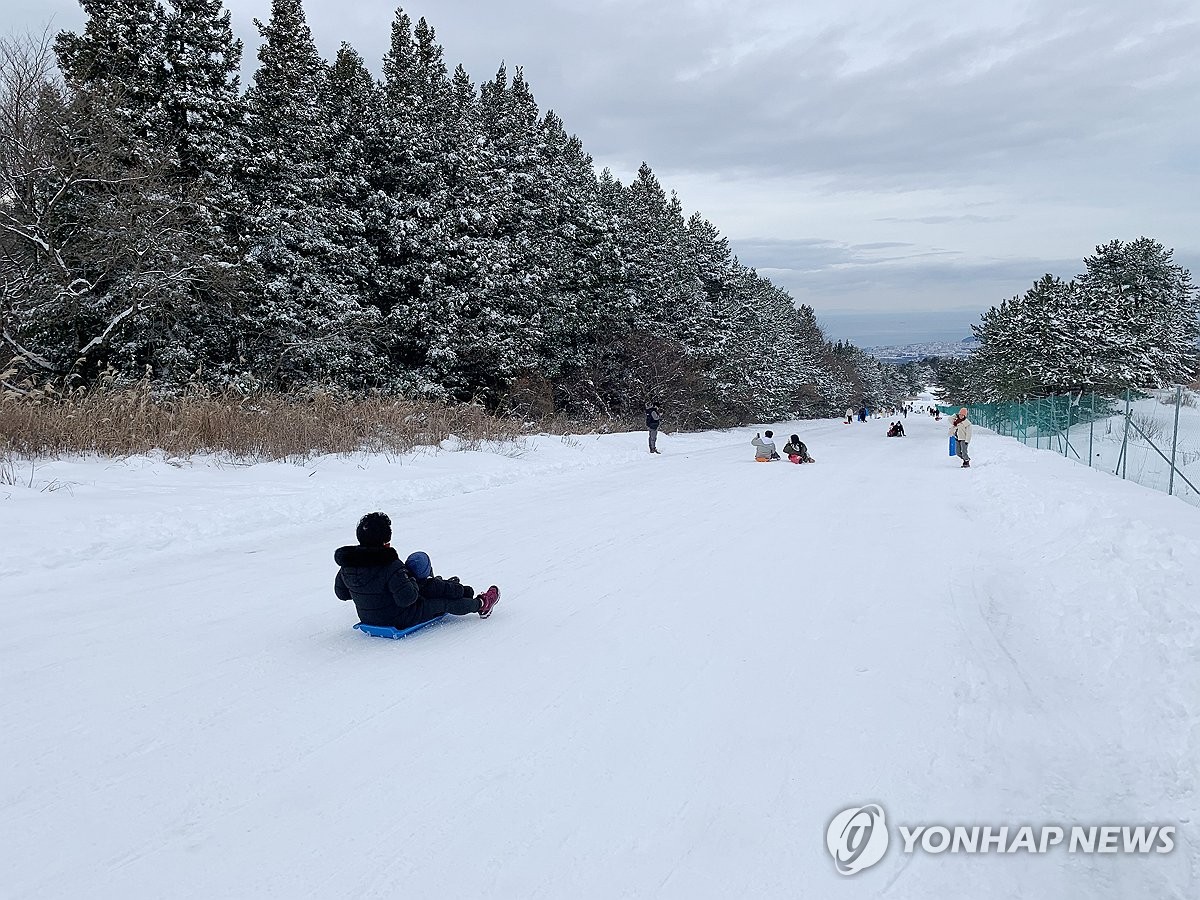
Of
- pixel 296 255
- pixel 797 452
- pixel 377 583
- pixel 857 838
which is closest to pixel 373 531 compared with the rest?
pixel 377 583

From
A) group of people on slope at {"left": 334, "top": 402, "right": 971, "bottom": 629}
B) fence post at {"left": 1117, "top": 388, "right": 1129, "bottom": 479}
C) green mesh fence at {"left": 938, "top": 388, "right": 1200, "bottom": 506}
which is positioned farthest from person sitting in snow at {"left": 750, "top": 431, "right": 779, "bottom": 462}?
group of people on slope at {"left": 334, "top": 402, "right": 971, "bottom": 629}

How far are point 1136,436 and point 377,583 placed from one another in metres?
15.7

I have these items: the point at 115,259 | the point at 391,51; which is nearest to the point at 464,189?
the point at 391,51

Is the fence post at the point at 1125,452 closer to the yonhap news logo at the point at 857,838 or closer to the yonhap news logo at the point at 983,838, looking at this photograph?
the yonhap news logo at the point at 983,838

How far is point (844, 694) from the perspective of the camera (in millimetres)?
4047

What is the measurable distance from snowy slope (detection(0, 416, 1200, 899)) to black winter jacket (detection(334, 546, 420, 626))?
224 mm

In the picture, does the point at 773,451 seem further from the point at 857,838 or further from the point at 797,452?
the point at 857,838

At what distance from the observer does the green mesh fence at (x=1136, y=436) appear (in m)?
12.0

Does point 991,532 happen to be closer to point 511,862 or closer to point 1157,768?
point 1157,768

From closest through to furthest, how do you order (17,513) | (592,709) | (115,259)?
(592,709), (17,513), (115,259)

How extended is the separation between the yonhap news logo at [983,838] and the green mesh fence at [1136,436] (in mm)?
9673

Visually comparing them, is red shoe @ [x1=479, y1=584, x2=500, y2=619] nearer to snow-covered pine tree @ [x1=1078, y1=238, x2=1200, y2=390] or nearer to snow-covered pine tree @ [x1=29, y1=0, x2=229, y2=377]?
snow-covered pine tree @ [x1=29, y1=0, x2=229, y2=377]

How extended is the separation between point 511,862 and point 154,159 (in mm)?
21788

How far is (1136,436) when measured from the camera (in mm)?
14156
